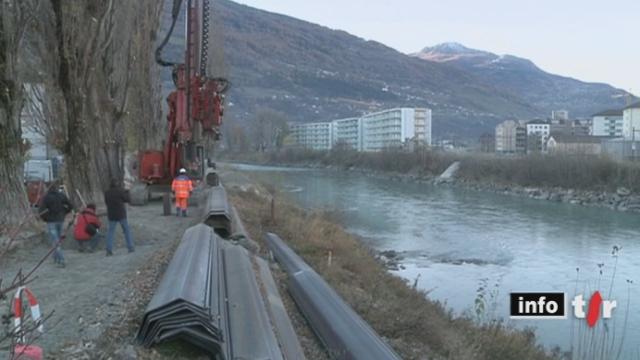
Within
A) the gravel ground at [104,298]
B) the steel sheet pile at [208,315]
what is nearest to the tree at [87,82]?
the gravel ground at [104,298]

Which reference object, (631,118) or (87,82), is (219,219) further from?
(631,118)

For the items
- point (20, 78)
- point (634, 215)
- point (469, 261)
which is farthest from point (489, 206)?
point (20, 78)

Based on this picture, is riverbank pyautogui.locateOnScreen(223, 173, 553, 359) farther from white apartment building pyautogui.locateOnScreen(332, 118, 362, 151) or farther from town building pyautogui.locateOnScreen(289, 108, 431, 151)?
white apartment building pyautogui.locateOnScreen(332, 118, 362, 151)

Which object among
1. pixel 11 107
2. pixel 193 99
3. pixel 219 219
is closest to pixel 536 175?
pixel 193 99

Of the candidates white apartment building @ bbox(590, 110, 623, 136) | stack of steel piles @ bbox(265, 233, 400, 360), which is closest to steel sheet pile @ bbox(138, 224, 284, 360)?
stack of steel piles @ bbox(265, 233, 400, 360)

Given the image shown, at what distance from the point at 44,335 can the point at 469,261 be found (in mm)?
17625

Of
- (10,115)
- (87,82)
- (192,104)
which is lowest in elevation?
(10,115)

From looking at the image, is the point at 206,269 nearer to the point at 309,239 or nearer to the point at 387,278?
the point at 387,278

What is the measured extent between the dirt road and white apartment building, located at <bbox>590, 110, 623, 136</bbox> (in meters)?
143

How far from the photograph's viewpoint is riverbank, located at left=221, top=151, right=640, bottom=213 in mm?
48906

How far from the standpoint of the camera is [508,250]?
25.1 meters

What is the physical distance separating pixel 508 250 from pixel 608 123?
134719mm

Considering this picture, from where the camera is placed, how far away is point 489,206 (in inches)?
A: 1705

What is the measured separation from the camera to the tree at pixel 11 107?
13227mm
